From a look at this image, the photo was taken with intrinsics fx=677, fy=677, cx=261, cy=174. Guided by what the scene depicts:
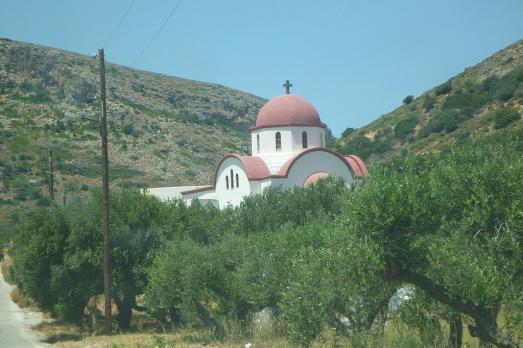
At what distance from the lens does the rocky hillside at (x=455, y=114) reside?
50938 millimetres

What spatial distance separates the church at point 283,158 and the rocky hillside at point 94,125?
50.1 ft

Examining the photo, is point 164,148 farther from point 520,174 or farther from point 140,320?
point 520,174

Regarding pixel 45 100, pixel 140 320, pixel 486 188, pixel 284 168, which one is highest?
pixel 45 100

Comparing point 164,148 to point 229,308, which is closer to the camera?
point 229,308

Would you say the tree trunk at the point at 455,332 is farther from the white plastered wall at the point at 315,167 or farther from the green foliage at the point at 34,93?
the green foliage at the point at 34,93

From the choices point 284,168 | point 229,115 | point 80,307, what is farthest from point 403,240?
point 229,115

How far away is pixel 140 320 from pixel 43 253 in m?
5.04

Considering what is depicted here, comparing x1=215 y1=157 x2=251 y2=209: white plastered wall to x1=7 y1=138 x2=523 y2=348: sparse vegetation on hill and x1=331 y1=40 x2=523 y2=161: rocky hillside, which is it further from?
x1=7 y1=138 x2=523 y2=348: sparse vegetation on hill

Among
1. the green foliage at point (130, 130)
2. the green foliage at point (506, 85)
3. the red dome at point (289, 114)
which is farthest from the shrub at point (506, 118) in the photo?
the green foliage at point (130, 130)

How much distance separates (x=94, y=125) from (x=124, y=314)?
190 feet

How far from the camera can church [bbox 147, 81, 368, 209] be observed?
38.7 meters

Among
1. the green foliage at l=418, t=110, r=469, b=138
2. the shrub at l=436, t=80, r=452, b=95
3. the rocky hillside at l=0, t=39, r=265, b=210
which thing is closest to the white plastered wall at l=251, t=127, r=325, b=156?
the rocky hillside at l=0, t=39, r=265, b=210

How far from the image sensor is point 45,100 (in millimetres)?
83312

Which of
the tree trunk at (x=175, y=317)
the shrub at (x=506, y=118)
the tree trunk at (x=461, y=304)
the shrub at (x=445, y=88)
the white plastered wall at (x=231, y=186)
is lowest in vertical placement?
the tree trunk at (x=175, y=317)
